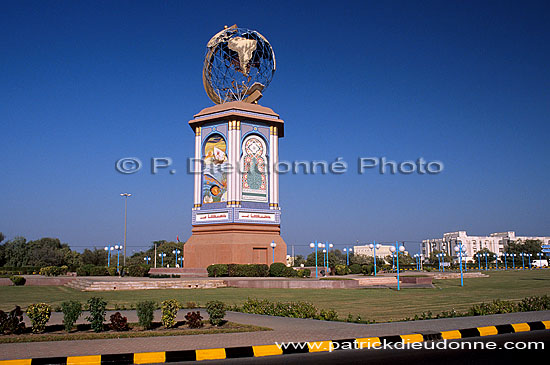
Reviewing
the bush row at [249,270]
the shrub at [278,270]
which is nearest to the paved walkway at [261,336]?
the shrub at [278,270]

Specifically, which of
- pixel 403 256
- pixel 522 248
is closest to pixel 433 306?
pixel 403 256

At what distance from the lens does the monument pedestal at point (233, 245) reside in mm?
42781

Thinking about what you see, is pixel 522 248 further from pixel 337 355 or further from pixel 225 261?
pixel 337 355

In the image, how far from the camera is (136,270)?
3784 cm

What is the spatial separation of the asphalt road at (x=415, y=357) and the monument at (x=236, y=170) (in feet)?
107

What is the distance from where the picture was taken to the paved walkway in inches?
359

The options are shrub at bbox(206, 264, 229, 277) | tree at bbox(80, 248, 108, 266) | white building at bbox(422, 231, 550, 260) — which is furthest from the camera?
white building at bbox(422, 231, 550, 260)

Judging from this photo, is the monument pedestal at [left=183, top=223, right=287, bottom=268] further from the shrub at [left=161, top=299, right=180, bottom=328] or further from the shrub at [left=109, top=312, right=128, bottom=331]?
the shrub at [left=109, top=312, right=128, bottom=331]

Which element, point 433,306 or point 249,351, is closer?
point 249,351

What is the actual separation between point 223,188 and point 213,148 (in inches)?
168

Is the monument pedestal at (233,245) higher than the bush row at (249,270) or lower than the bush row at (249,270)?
higher

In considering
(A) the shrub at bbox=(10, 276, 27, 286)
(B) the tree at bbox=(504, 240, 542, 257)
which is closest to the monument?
(A) the shrub at bbox=(10, 276, 27, 286)

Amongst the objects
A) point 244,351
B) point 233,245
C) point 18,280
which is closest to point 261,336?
point 244,351

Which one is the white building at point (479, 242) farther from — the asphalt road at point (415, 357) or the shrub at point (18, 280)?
the asphalt road at point (415, 357)
